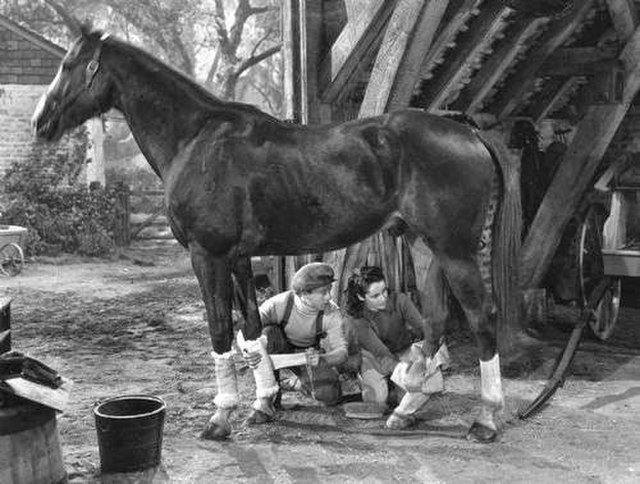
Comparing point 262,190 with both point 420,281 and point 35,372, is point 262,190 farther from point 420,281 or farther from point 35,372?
point 420,281

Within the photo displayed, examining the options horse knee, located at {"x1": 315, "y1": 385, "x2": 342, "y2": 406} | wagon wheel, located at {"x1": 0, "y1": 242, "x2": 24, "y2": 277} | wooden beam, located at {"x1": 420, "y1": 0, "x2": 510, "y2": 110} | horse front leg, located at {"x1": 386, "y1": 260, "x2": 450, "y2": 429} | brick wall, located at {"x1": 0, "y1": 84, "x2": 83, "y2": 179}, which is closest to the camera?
horse front leg, located at {"x1": 386, "y1": 260, "x2": 450, "y2": 429}

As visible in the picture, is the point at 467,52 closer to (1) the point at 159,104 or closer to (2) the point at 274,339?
(1) the point at 159,104

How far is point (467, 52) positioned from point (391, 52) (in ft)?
4.40

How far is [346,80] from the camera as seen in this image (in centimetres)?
603

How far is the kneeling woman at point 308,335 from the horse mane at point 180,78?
1.18 metres

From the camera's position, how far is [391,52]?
518 centimetres

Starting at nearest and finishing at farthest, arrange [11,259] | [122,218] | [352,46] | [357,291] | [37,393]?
1. [37,393]
2. [357,291]
3. [352,46]
4. [11,259]
5. [122,218]

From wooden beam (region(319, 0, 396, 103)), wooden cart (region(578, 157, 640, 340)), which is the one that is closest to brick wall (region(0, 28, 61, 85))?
wooden beam (region(319, 0, 396, 103))

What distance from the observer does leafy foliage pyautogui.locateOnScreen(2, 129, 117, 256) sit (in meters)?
15.0

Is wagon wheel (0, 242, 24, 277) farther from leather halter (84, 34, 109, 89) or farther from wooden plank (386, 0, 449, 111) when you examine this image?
wooden plank (386, 0, 449, 111)

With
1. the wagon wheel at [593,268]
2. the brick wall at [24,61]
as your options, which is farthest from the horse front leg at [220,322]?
the brick wall at [24,61]

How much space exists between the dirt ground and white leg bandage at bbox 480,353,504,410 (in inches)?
10.1

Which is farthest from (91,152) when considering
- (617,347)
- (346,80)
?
(617,347)

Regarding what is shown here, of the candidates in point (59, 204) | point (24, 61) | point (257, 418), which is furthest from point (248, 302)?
point (24, 61)
